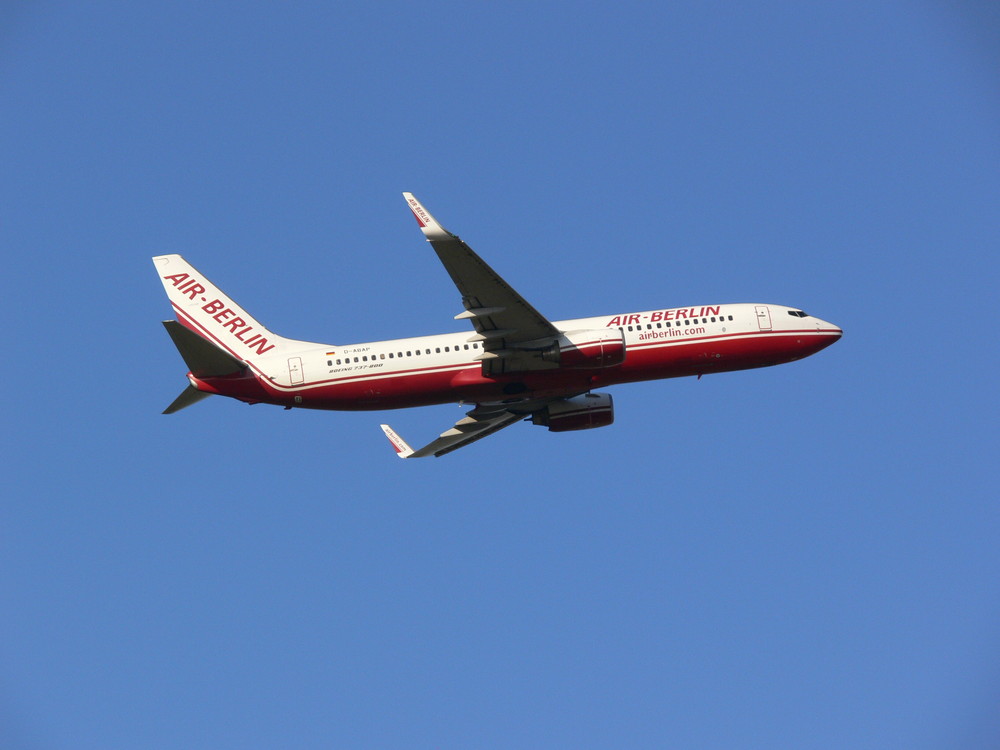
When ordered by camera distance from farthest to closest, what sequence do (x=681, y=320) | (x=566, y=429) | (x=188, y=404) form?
1. (x=566, y=429)
2. (x=681, y=320)
3. (x=188, y=404)

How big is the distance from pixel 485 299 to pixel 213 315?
13.7 metres

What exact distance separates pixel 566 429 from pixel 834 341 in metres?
13.9

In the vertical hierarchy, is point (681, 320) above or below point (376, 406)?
above

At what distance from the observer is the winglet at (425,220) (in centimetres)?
4225

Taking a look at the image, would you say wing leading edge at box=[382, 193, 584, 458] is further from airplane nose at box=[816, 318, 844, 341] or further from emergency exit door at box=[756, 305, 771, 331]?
airplane nose at box=[816, 318, 844, 341]

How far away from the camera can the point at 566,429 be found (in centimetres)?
5419

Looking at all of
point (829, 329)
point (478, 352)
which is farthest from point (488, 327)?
point (829, 329)

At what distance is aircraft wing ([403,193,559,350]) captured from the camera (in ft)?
139

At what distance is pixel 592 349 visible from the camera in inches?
1893

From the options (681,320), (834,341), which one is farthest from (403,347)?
(834,341)

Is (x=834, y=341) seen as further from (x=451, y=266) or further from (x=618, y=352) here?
(x=451, y=266)

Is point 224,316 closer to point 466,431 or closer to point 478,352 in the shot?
point 478,352

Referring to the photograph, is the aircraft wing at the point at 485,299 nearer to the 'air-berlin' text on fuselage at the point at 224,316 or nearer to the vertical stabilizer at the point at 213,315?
the vertical stabilizer at the point at 213,315

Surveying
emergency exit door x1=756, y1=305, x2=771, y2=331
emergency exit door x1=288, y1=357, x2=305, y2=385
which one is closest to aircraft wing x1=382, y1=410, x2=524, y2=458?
emergency exit door x1=288, y1=357, x2=305, y2=385
